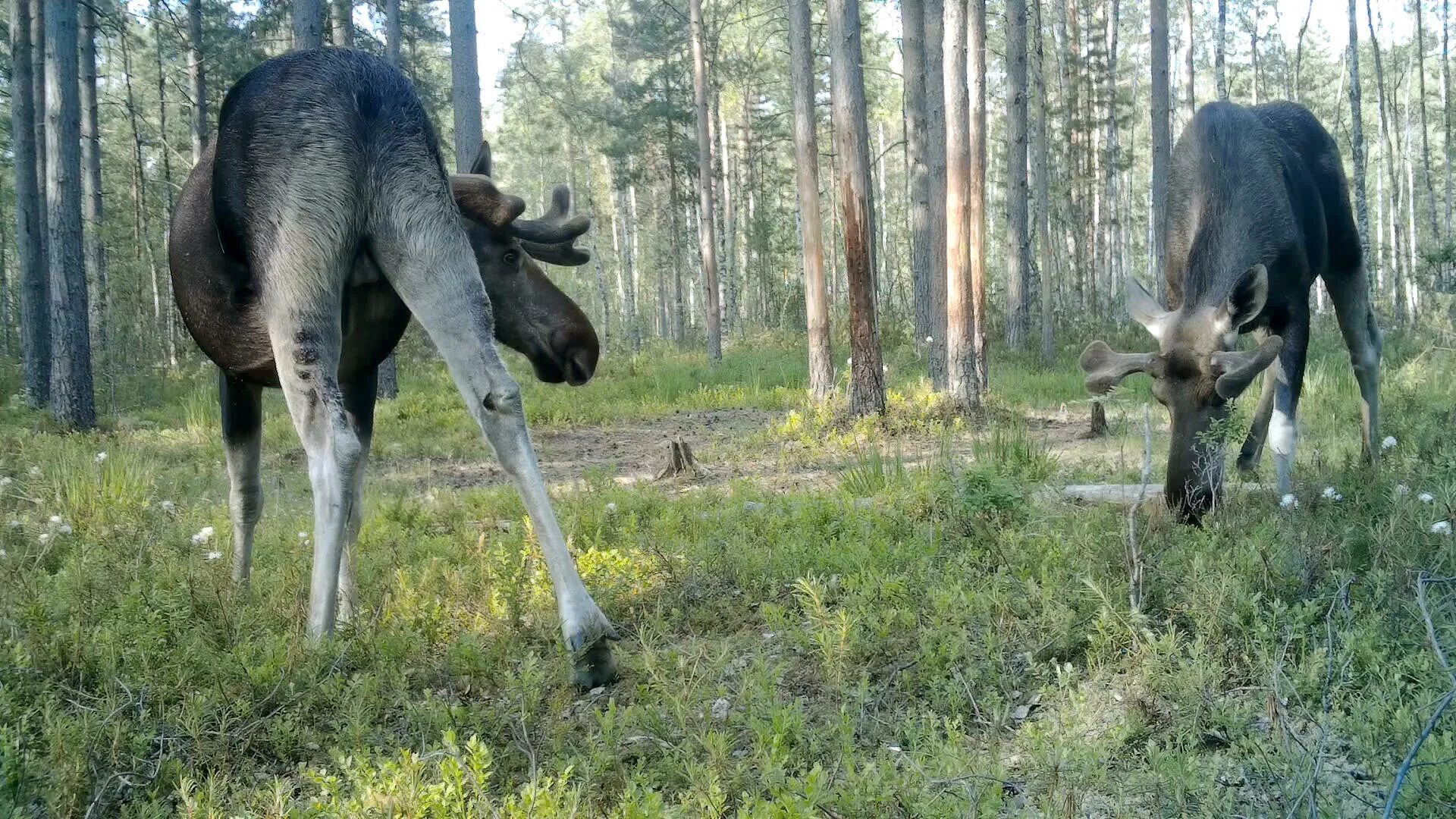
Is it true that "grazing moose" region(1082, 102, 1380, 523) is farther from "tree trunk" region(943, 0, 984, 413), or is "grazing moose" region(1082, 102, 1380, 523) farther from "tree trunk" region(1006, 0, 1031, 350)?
"tree trunk" region(1006, 0, 1031, 350)

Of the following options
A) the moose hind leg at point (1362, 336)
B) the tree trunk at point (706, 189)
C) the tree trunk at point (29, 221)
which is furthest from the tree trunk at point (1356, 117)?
the tree trunk at point (29, 221)

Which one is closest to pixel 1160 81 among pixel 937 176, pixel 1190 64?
pixel 1190 64

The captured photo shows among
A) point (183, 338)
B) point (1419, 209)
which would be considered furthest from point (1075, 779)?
point (1419, 209)

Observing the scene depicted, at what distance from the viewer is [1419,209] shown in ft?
169

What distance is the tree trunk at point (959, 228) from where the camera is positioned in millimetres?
10969

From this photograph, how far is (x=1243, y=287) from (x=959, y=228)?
6.65 meters

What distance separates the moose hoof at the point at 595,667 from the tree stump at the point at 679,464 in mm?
4606

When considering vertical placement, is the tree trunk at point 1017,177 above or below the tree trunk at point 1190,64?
below

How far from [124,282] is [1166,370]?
799 inches

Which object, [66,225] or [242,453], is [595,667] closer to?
[242,453]

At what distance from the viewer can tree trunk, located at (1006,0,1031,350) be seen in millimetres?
17359

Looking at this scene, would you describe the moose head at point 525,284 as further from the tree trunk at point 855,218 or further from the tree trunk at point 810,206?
the tree trunk at point 810,206

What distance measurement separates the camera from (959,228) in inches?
440

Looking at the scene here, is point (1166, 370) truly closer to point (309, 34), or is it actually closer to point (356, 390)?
point (356, 390)
